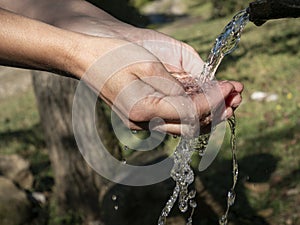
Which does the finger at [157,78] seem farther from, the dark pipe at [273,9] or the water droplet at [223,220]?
the water droplet at [223,220]

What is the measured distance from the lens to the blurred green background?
4910mm

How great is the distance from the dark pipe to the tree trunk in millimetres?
3426

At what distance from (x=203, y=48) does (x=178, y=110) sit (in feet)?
28.0

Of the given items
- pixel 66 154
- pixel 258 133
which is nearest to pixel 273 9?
pixel 66 154

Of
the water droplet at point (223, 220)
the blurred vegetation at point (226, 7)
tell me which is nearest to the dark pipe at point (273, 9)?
the water droplet at point (223, 220)

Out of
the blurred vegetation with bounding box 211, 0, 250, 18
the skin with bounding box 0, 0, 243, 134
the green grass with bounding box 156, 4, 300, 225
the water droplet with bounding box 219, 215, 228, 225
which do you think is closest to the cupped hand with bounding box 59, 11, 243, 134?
the skin with bounding box 0, 0, 243, 134

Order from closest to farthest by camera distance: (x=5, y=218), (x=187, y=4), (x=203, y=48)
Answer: (x=5, y=218)
(x=203, y=48)
(x=187, y=4)

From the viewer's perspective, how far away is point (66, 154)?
5.52 meters

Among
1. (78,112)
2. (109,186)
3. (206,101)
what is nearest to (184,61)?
(206,101)

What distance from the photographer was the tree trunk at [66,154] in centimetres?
541

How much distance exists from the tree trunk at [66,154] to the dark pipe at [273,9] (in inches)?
135

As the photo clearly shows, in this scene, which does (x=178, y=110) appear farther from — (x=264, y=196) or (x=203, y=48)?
(x=203, y=48)

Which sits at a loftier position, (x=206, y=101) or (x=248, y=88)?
(x=206, y=101)

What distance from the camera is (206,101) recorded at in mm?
2117
